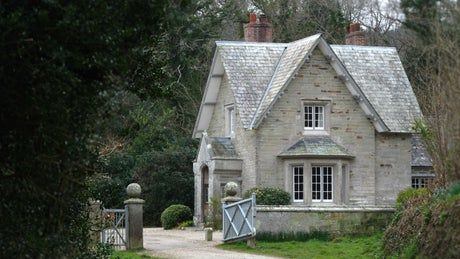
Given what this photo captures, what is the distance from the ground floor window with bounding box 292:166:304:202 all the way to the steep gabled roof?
261 centimetres

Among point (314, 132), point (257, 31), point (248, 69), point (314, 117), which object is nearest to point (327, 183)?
point (314, 132)

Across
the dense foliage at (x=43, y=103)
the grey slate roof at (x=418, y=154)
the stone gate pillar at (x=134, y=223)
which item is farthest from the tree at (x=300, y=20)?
the dense foliage at (x=43, y=103)

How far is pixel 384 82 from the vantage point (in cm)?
3784

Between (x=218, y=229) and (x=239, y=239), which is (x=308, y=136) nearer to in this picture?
(x=218, y=229)

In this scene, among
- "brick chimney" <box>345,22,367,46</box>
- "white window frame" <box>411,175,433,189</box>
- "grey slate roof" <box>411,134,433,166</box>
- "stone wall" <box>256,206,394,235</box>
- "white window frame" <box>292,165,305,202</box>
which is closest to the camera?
"stone wall" <box>256,206,394,235</box>

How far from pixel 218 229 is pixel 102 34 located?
2390 centimetres

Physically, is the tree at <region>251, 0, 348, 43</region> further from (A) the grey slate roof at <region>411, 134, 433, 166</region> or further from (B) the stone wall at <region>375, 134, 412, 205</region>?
(B) the stone wall at <region>375, 134, 412, 205</region>

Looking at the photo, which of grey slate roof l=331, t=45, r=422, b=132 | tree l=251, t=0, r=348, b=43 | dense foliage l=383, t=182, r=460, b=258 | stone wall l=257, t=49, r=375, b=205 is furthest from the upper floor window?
tree l=251, t=0, r=348, b=43

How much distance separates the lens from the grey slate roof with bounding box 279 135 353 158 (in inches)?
1371

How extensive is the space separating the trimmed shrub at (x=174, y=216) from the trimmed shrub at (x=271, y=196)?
4834 millimetres

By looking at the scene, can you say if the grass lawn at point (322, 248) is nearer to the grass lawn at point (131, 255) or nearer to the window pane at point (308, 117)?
the grass lawn at point (131, 255)

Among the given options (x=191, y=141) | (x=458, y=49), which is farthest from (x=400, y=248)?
(x=191, y=141)

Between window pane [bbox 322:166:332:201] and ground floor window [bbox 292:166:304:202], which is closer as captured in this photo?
ground floor window [bbox 292:166:304:202]

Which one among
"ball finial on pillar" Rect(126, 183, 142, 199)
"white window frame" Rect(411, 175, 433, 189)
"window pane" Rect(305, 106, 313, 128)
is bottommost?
"ball finial on pillar" Rect(126, 183, 142, 199)
